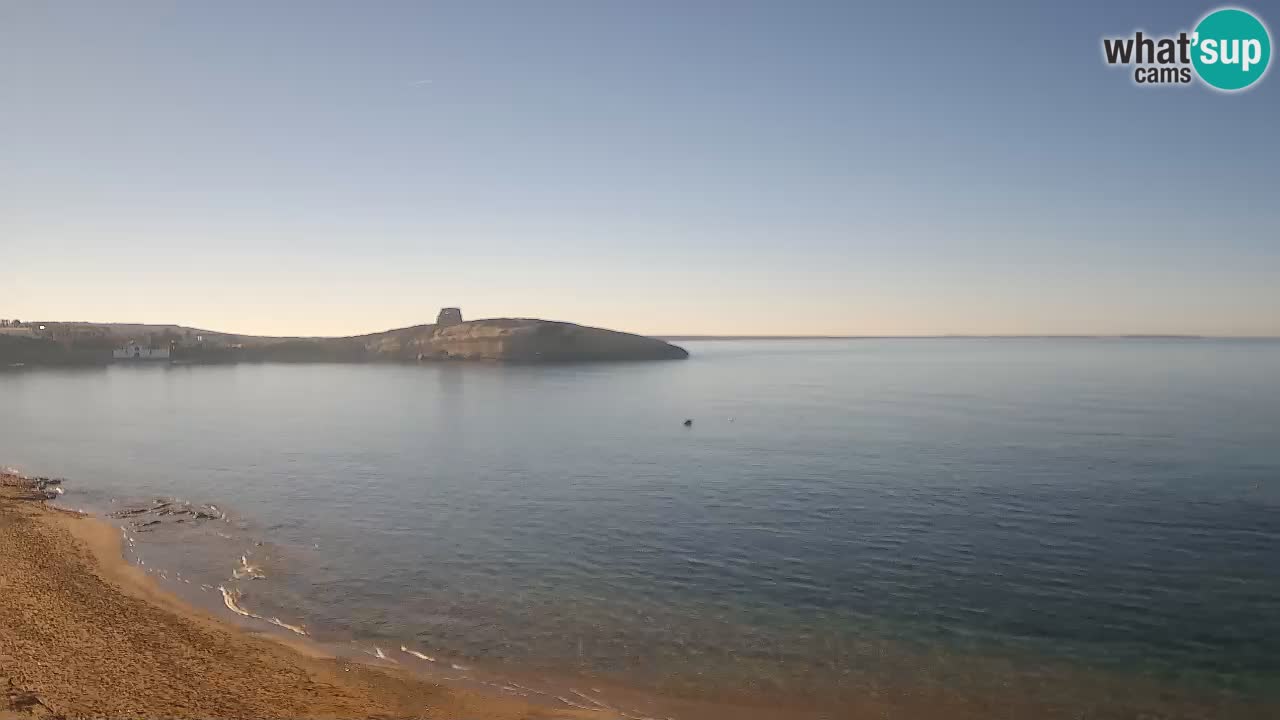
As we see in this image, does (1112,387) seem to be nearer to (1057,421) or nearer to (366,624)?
(1057,421)

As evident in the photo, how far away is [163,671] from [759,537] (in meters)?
23.8

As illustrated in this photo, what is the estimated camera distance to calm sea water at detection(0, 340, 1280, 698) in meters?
22.2

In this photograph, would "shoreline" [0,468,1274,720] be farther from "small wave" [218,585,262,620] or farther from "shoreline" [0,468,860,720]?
"small wave" [218,585,262,620]

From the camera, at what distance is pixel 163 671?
19.1m

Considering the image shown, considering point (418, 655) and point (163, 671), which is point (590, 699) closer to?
point (418, 655)

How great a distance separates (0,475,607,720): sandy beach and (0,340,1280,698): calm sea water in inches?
102

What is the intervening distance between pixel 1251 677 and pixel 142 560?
40037 millimetres

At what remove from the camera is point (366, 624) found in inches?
948

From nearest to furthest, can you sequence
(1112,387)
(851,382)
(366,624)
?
(366,624) → (1112,387) → (851,382)

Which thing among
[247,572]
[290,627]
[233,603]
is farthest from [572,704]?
[247,572]

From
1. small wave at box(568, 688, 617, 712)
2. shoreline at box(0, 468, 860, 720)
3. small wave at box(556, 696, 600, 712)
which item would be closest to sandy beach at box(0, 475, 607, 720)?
shoreline at box(0, 468, 860, 720)

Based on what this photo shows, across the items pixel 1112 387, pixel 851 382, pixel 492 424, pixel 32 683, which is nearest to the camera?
pixel 32 683

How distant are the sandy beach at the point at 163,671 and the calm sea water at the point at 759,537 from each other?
8.49 ft

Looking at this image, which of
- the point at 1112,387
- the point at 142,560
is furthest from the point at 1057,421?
the point at 142,560
